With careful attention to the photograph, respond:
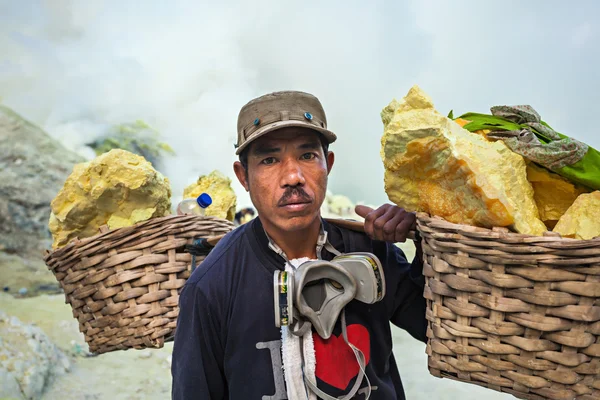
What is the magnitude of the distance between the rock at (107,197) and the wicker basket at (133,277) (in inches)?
5.8

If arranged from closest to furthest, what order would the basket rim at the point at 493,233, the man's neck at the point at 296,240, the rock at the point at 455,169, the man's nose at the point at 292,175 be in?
the basket rim at the point at 493,233 → the rock at the point at 455,169 → the man's nose at the point at 292,175 → the man's neck at the point at 296,240

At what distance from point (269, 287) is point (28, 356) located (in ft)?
9.26

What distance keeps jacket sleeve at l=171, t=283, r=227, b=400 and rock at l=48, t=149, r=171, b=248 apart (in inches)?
25.9

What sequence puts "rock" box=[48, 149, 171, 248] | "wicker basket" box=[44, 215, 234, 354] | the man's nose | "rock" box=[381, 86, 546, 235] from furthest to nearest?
"rock" box=[48, 149, 171, 248], "wicker basket" box=[44, 215, 234, 354], the man's nose, "rock" box=[381, 86, 546, 235]

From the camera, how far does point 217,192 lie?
265cm

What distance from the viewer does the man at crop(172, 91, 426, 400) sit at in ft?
4.51

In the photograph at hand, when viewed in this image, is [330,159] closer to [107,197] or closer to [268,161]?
[268,161]

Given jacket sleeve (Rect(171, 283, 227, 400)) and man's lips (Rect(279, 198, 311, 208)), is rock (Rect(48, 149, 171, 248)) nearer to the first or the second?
jacket sleeve (Rect(171, 283, 227, 400))

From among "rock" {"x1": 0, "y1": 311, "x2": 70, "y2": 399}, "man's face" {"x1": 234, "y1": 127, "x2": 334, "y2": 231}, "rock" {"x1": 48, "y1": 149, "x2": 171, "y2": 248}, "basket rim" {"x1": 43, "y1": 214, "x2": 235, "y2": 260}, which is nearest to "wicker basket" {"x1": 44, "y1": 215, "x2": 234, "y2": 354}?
"basket rim" {"x1": 43, "y1": 214, "x2": 235, "y2": 260}

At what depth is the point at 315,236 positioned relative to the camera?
1.54 meters

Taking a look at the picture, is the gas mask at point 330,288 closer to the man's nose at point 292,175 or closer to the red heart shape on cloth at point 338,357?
the red heart shape on cloth at point 338,357

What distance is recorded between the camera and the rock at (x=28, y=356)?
127 inches

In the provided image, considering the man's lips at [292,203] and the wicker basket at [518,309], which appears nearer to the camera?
the wicker basket at [518,309]

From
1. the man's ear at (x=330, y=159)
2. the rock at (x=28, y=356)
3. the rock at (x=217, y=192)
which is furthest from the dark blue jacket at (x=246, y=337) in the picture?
the rock at (x=28, y=356)
